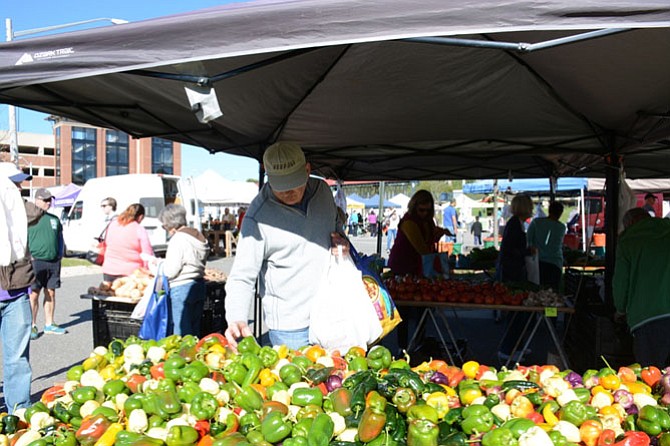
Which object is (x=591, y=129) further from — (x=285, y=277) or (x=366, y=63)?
(x=285, y=277)

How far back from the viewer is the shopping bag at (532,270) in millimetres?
6031

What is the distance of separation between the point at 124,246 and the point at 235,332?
4101 millimetres

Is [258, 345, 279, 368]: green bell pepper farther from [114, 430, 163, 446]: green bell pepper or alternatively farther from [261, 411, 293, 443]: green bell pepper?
[114, 430, 163, 446]: green bell pepper

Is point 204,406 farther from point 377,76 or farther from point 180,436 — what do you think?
point 377,76

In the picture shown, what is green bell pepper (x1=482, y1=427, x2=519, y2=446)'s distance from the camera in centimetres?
178

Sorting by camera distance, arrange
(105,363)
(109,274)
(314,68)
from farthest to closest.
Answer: (109,274), (314,68), (105,363)

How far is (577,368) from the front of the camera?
17.5 feet

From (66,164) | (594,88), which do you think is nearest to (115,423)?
(594,88)

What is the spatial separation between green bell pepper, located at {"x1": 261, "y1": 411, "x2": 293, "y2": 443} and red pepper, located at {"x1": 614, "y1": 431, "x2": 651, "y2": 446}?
1.14 metres

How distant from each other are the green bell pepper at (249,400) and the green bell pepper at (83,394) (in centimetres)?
66

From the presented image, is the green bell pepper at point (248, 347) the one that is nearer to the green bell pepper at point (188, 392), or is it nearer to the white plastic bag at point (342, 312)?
the green bell pepper at point (188, 392)

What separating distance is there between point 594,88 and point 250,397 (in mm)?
3123

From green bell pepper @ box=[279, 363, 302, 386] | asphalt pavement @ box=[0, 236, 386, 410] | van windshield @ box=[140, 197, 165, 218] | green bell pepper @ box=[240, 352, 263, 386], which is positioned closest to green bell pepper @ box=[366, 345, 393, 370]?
green bell pepper @ box=[279, 363, 302, 386]

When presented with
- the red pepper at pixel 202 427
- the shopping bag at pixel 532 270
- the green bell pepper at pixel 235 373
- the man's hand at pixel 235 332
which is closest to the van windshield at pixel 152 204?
the shopping bag at pixel 532 270
